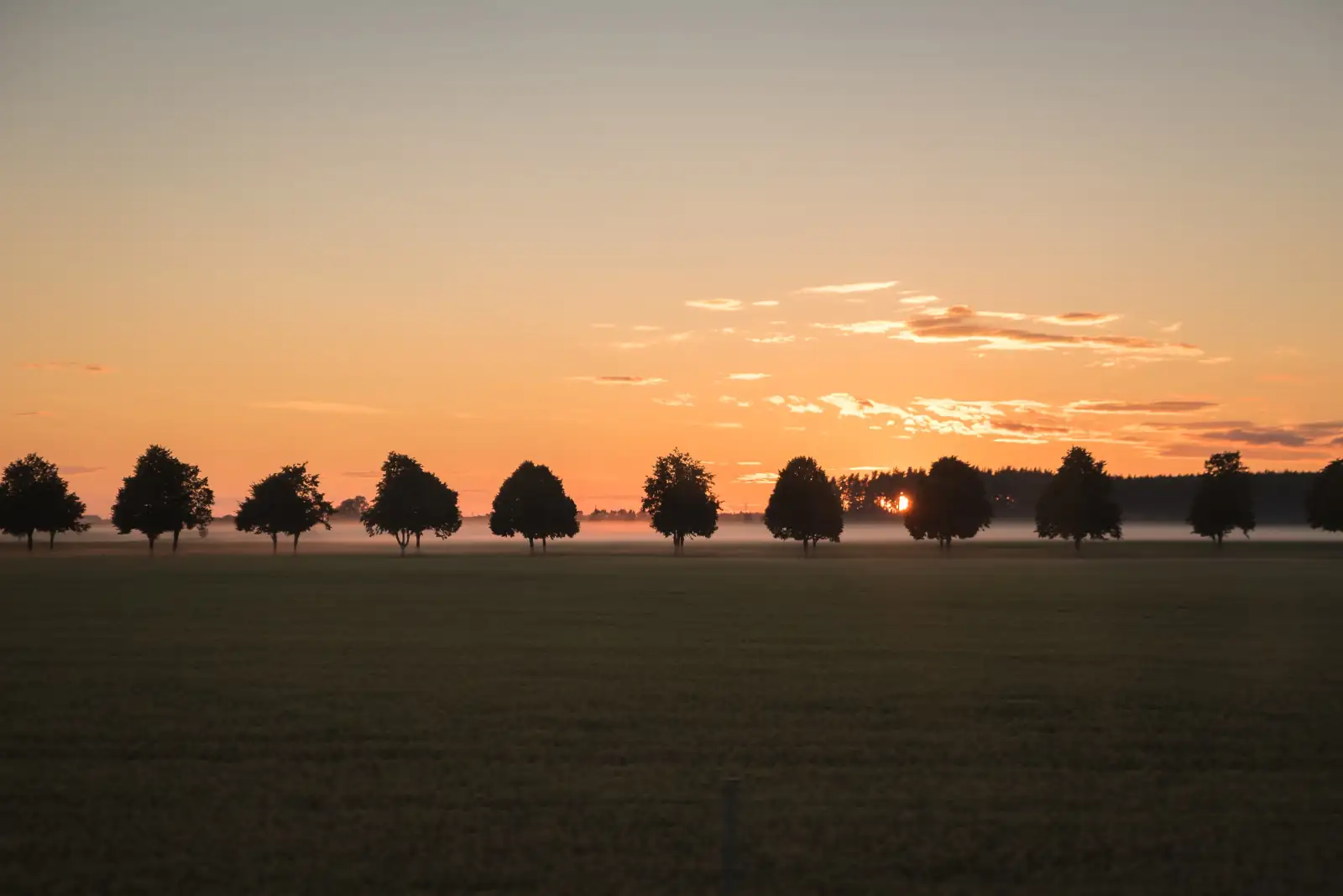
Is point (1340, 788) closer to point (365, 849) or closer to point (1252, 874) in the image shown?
point (1252, 874)

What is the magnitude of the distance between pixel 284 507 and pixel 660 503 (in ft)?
162

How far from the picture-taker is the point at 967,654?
30.1 metres

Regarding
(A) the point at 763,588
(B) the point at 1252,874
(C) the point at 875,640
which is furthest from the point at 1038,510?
(B) the point at 1252,874

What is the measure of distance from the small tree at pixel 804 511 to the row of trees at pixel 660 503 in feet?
0.50

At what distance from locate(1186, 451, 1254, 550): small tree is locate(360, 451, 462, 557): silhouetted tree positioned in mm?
98196

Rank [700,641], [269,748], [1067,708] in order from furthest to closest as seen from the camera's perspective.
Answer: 1. [700,641]
2. [1067,708]
3. [269,748]

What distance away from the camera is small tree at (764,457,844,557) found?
15375 cm

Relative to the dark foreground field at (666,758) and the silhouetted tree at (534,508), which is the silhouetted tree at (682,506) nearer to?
the silhouetted tree at (534,508)

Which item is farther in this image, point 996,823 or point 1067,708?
point 1067,708

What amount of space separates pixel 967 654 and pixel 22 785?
21.8m

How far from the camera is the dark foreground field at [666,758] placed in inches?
449

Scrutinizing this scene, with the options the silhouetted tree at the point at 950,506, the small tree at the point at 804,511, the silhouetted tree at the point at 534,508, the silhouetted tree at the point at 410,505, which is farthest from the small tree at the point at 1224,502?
the silhouetted tree at the point at 410,505

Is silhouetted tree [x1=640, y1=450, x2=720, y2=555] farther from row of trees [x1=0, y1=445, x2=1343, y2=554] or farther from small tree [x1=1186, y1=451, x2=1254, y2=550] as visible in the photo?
small tree [x1=1186, y1=451, x2=1254, y2=550]

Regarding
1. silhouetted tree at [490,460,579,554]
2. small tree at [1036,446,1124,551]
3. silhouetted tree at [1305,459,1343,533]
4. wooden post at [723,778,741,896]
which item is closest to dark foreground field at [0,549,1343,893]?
wooden post at [723,778,741,896]
